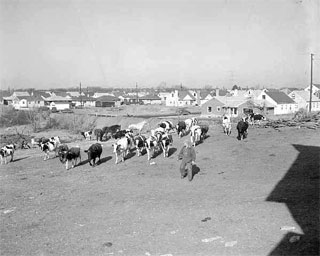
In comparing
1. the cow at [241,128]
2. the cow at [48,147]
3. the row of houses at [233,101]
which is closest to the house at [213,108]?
the row of houses at [233,101]

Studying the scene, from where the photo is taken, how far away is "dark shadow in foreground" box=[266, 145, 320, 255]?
8539 millimetres

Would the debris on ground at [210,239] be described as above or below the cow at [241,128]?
below

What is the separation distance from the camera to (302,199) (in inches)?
471

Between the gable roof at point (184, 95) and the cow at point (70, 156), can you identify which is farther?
the gable roof at point (184, 95)

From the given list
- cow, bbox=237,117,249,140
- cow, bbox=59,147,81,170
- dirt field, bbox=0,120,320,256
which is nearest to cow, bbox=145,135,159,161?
dirt field, bbox=0,120,320,256

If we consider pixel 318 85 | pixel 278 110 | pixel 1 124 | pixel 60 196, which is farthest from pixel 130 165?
pixel 318 85

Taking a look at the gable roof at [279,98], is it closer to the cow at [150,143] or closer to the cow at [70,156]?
the cow at [150,143]

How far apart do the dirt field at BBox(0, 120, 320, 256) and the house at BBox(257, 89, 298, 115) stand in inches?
1483

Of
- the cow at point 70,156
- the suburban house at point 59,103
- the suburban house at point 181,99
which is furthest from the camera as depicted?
the suburban house at point 181,99

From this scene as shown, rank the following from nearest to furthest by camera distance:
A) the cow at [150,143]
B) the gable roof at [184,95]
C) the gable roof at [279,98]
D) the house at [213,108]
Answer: the cow at [150,143] < the house at [213,108] < the gable roof at [279,98] < the gable roof at [184,95]

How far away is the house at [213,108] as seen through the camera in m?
57.0

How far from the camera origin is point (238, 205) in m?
12.0

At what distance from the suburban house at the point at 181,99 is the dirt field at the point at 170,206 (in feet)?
244

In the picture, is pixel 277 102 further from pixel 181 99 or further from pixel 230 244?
pixel 230 244
